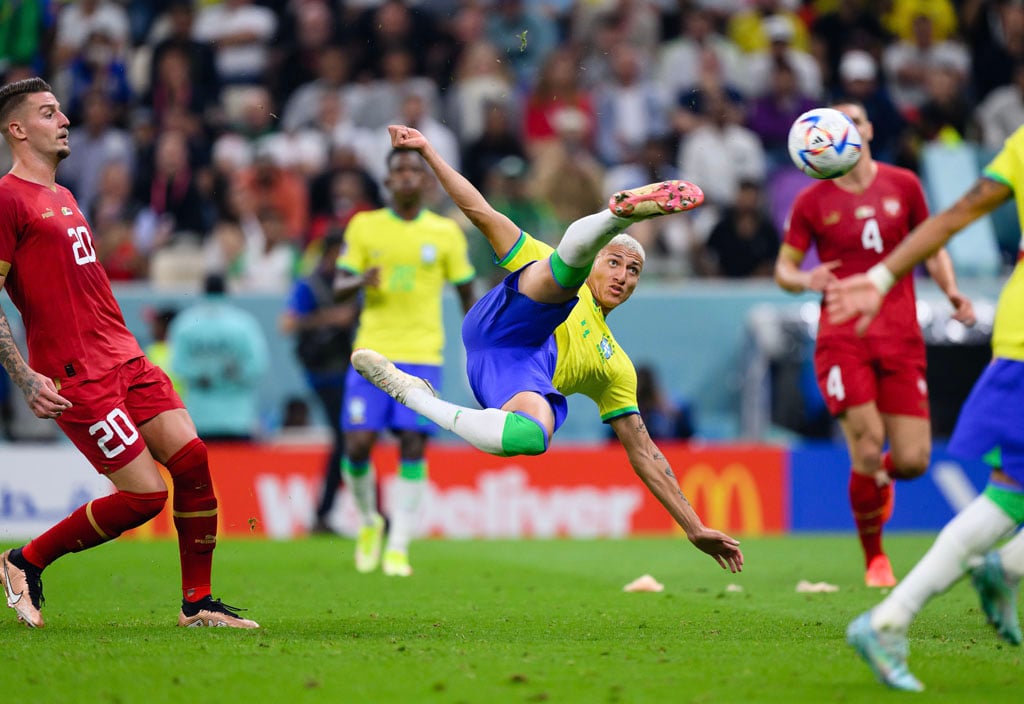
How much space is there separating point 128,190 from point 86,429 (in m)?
11.2

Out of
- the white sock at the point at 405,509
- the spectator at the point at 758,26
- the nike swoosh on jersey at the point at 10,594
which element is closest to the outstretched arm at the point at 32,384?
the nike swoosh on jersey at the point at 10,594

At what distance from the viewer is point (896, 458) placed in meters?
9.93

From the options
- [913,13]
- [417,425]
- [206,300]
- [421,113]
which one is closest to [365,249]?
[417,425]

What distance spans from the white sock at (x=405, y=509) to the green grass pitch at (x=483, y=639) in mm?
330

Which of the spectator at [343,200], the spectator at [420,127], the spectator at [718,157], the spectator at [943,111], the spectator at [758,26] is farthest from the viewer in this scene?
the spectator at [758,26]

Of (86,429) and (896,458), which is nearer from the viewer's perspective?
(86,429)

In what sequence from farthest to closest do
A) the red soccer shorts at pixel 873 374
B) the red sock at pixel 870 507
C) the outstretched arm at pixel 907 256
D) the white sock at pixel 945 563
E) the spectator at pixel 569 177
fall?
the spectator at pixel 569 177, the red sock at pixel 870 507, the red soccer shorts at pixel 873 374, the white sock at pixel 945 563, the outstretched arm at pixel 907 256

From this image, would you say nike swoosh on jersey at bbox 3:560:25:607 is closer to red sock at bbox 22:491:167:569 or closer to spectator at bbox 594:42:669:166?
red sock at bbox 22:491:167:569

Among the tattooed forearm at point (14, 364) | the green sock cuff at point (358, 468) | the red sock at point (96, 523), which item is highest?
the tattooed forearm at point (14, 364)

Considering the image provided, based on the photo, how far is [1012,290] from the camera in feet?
20.1

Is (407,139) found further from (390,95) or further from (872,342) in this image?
(390,95)

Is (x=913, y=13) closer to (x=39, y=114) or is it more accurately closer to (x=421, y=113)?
(x=421, y=113)

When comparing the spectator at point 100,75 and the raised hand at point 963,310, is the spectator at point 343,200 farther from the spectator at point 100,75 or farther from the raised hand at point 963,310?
the raised hand at point 963,310

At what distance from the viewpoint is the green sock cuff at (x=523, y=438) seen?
7.58m
